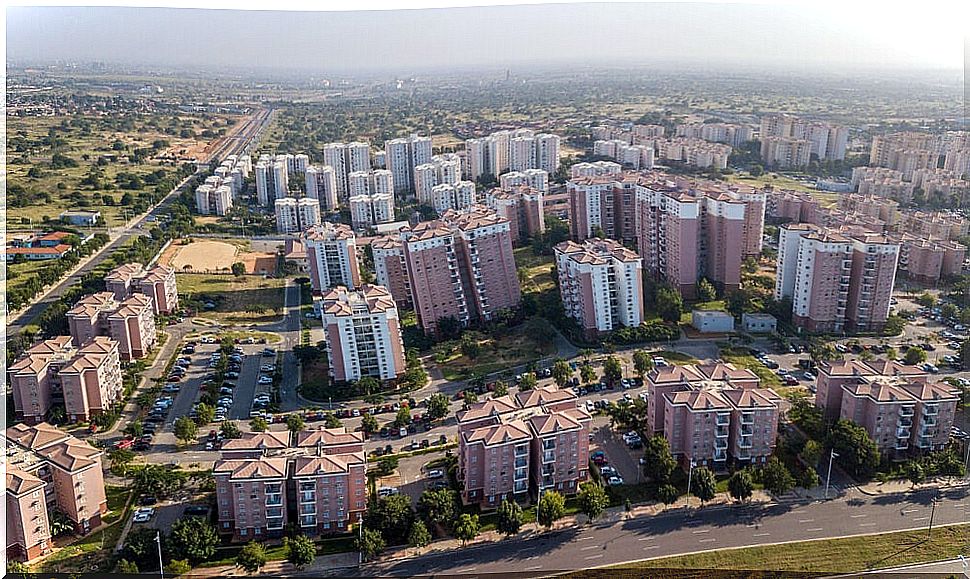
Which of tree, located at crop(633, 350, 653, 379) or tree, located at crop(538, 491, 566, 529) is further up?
tree, located at crop(633, 350, 653, 379)

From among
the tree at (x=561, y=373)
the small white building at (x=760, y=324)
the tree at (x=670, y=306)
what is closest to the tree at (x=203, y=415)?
the tree at (x=561, y=373)

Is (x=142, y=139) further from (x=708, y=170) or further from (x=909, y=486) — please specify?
(x=909, y=486)

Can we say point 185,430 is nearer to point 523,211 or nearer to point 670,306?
point 670,306

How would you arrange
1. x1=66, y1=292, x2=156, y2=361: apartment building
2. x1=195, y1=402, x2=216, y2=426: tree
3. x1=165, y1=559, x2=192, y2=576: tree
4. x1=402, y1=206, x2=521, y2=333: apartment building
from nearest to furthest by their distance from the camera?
1. x1=165, y1=559, x2=192, y2=576: tree
2. x1=195, y1=402, x2=216, y2=426: tree
3. x1=66, y1=292, x2=156, y2=361: apartment building
4. x1=402, y1=206, x2=521, y2=333: apartment building

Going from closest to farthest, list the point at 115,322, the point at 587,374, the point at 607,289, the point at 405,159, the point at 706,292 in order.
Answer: the point at 587,374
the point at 115,322
the point at 607,289
the point at 706,292
the point at 405,159

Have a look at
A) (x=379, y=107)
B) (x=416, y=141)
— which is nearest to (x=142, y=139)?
(x=416, y=141)

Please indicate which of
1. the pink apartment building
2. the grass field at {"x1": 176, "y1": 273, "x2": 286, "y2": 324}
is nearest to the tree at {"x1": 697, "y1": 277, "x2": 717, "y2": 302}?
the grass field at {"x1": 176, "y1": 273, "x2": 286, "y2": 324}

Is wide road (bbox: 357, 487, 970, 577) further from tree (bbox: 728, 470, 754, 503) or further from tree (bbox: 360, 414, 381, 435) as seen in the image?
tree (bbox: 360, 414, 381, 435)

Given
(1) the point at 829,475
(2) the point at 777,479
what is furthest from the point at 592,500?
(1) the point at 829,475
